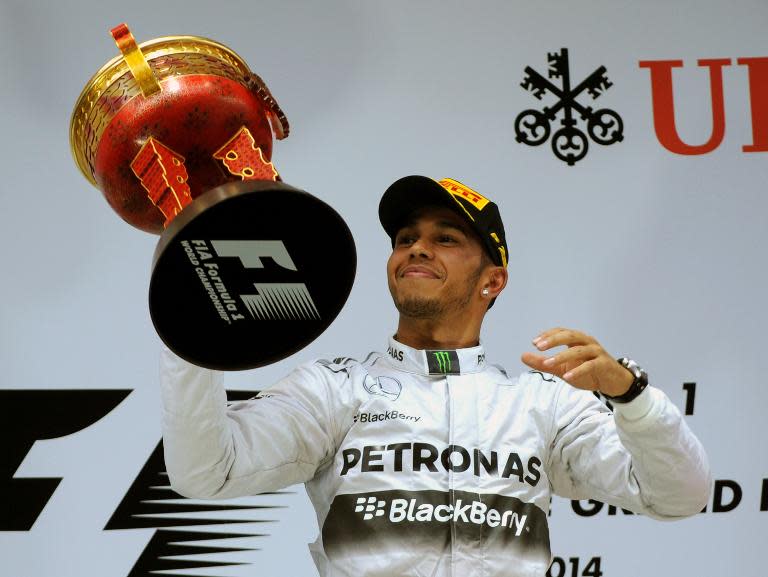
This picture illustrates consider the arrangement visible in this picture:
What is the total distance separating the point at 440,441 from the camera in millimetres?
1698

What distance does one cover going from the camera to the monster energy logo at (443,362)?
180cm

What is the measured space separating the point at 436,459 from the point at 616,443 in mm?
304

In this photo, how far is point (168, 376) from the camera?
142 cm

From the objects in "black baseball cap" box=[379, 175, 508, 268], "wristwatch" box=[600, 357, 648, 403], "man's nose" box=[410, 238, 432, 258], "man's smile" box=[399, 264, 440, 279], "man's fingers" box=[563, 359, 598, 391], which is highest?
"black baseball cap" box=[379, 175, 508, 268]

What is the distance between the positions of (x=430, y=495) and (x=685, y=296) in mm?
1020

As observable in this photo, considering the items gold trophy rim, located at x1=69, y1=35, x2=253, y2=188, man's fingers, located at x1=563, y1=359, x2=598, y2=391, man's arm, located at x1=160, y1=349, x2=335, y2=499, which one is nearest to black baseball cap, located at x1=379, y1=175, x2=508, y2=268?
man's arm, located at x1=160, y1=349, x2=335, y2=499

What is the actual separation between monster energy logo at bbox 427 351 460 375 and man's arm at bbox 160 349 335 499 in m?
0.18

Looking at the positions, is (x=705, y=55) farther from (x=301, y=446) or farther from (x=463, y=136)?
(x=301, y=446)

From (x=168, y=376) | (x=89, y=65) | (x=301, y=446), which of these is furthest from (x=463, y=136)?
(x=168, y=376)

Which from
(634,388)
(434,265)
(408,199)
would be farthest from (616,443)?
(408,199)

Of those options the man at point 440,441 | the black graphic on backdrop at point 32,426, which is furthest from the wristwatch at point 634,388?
the black graphic on backdrop at point 32,426

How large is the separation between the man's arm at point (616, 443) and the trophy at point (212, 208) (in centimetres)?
34

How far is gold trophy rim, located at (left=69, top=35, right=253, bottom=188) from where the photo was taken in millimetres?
1314

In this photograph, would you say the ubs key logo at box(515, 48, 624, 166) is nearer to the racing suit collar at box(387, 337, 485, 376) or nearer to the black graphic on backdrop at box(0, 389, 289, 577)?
the racing suit collar at box(387, 337, 485, 376)
